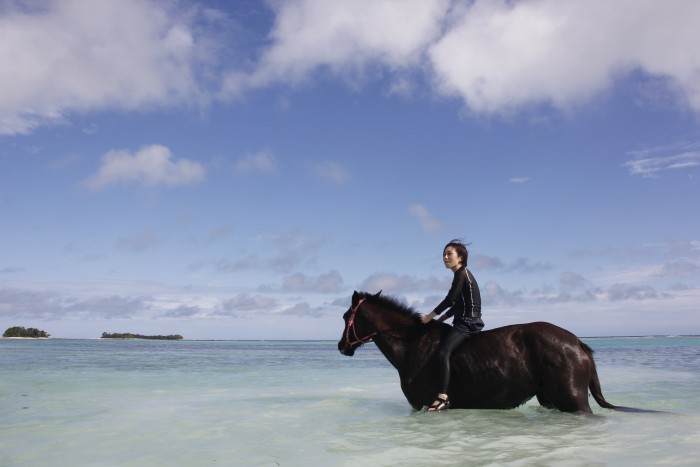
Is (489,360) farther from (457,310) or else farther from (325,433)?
(325,433)

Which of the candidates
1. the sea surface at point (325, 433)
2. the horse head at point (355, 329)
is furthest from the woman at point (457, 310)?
the horse head at point (355, 329)

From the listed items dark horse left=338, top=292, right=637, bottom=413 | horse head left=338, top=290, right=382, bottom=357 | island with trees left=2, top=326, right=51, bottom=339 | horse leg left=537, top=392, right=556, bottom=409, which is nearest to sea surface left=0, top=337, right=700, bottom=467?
horse leg left=537, top=392, right=556, bottom=409

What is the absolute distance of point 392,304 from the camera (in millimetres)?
7211

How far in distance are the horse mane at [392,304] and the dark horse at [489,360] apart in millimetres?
14

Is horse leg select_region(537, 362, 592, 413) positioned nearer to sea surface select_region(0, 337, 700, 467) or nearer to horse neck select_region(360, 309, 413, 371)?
sea surface select_region(0, 337, 700, 467)

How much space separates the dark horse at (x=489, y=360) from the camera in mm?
5676

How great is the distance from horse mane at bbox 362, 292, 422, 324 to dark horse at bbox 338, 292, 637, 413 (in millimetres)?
14

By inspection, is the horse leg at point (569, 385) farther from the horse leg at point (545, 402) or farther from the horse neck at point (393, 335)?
the horse neck at point (393, 335)

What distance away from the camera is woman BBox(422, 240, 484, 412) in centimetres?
616

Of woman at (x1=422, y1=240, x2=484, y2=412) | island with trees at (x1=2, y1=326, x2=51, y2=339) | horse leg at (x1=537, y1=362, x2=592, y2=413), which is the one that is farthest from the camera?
island with trees at (x1=2, y1=326, x2=51, y2=339)

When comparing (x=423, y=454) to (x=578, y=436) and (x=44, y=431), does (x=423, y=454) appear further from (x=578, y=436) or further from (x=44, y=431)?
(x=44, y=431)

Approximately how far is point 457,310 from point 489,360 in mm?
734

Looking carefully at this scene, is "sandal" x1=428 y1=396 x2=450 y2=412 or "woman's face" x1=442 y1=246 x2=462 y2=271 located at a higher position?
"woman's face" x1=442 y1=246 x2=462 y2=271

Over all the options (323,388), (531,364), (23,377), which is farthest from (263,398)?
(23,377)
